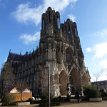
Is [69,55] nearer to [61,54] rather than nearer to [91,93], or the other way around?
[61,54]

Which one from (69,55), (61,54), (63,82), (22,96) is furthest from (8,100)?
(69,55)

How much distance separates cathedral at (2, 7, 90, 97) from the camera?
298ft

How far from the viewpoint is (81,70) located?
106312 millimetres

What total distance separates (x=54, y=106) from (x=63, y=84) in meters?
52.0

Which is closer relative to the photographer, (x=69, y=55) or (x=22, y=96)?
(x=22, y=96)

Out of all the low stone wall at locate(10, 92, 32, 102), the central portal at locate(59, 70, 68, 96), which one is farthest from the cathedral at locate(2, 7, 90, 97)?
the low stone wall at locate(10, 92, 32, 102)

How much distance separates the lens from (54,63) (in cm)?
9144

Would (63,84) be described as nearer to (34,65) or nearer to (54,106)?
(34,65)

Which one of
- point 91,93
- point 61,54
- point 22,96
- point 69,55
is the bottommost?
point 91,93

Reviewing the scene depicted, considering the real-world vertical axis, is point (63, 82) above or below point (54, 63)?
below

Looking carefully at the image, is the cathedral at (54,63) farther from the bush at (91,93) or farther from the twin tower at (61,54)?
the bush at (91,93)

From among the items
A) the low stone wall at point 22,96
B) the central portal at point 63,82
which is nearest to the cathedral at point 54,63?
the central portal at point 63,82

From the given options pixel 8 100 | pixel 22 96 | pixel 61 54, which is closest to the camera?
pixel 8 100

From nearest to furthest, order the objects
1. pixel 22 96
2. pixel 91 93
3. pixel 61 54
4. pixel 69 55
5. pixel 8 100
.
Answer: pixel 8 100 → pixel 91 93 → pixel 22 96 → pixel 61 54 → pixel 69 55
